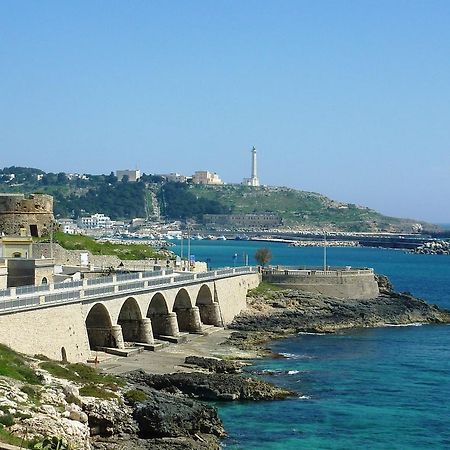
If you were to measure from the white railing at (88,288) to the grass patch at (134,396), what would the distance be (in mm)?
6379

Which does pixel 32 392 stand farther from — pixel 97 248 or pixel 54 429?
pixel 97 248

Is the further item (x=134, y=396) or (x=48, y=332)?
(x=48, y=332)

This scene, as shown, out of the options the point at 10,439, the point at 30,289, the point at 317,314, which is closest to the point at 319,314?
the point at 317,314

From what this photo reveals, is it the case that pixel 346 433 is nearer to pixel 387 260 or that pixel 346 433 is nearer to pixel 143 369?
pixel 143 369

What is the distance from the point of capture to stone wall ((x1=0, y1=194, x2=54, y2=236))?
77062mm

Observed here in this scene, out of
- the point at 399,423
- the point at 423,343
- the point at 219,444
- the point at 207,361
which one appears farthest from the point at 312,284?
the point at 219,444

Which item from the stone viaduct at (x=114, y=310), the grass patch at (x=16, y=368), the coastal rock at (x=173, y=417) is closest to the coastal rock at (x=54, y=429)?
the grass patch at (x=16, y=368)

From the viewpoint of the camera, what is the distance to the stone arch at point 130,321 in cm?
5494

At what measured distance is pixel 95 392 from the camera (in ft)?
113

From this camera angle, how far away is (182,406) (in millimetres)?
37094

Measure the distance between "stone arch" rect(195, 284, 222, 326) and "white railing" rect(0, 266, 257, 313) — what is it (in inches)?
44.1

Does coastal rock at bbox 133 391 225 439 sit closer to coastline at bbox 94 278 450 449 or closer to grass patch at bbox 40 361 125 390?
coastline at bbox 94 278 450 449

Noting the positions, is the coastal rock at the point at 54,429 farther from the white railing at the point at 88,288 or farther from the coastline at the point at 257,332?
the white railing at the point at 88,288

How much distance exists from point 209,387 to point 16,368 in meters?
12.6
